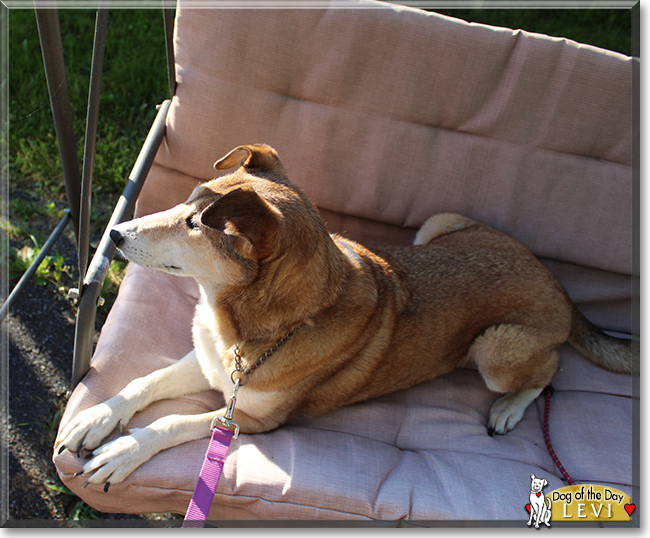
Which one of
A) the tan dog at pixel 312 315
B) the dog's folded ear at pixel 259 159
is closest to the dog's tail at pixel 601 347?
the tan dog at pixel 312 315

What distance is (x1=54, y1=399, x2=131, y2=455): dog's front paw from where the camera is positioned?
6.49ft

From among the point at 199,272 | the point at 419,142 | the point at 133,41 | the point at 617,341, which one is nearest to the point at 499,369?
the point at 617,341

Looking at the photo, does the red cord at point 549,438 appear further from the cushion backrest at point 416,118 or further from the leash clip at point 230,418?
the leash clip at point 230,418

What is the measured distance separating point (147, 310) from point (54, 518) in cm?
109

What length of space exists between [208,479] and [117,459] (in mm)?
375

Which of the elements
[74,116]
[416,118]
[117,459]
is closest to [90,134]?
[117,459]

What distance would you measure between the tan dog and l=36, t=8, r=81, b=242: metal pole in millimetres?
863

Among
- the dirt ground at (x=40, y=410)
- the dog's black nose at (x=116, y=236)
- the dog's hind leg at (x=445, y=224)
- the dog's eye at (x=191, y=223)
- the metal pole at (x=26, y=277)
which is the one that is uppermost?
the dog's eye at (x=191, y=223)

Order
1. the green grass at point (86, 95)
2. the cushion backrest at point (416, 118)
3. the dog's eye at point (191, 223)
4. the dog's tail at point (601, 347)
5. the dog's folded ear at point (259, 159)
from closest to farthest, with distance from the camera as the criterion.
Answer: the dog's eye at point (191, 223)
the dog's folded ear at point (259, 159)
the cushion backrest at point (416, 118)
the dog's tail at point (601, 347)
the green grass at point (86, 95)

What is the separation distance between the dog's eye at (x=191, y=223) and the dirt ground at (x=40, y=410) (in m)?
1.51

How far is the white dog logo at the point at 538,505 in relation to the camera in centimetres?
213

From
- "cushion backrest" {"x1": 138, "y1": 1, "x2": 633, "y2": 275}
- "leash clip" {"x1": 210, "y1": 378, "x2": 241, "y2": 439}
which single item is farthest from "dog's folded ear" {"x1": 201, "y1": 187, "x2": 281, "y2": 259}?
"cushion backrest" {"x1": 138, "y1": 1, "x2": 633, "y2": 275}

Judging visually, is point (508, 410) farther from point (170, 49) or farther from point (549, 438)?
point (170, 49)

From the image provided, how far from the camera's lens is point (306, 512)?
2.02 m
